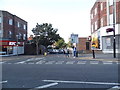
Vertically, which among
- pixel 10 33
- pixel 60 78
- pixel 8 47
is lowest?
pixel 60 78

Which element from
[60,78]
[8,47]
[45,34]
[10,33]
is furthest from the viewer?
[45,34]

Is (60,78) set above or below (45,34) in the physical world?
below

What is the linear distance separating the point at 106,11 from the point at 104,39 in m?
5.74

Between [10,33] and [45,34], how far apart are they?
1087 cm

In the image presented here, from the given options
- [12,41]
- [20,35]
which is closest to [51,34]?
[20,35]

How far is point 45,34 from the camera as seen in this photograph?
5881cm

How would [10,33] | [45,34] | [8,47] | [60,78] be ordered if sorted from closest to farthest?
[60,78] < [8,47] < [10,33] < [45,34]

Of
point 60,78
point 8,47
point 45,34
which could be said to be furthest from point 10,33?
point 60,78

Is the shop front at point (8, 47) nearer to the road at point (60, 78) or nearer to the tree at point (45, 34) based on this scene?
the tree at point (45, 34)

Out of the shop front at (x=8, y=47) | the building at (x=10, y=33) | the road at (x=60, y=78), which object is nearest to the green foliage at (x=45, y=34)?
the building at (x=10, y=33)

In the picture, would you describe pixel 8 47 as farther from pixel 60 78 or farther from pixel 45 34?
pixel 60 78

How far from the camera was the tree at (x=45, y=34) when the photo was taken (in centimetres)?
5725

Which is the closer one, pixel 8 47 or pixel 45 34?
pixel 8 47

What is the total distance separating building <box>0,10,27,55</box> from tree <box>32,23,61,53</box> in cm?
490
